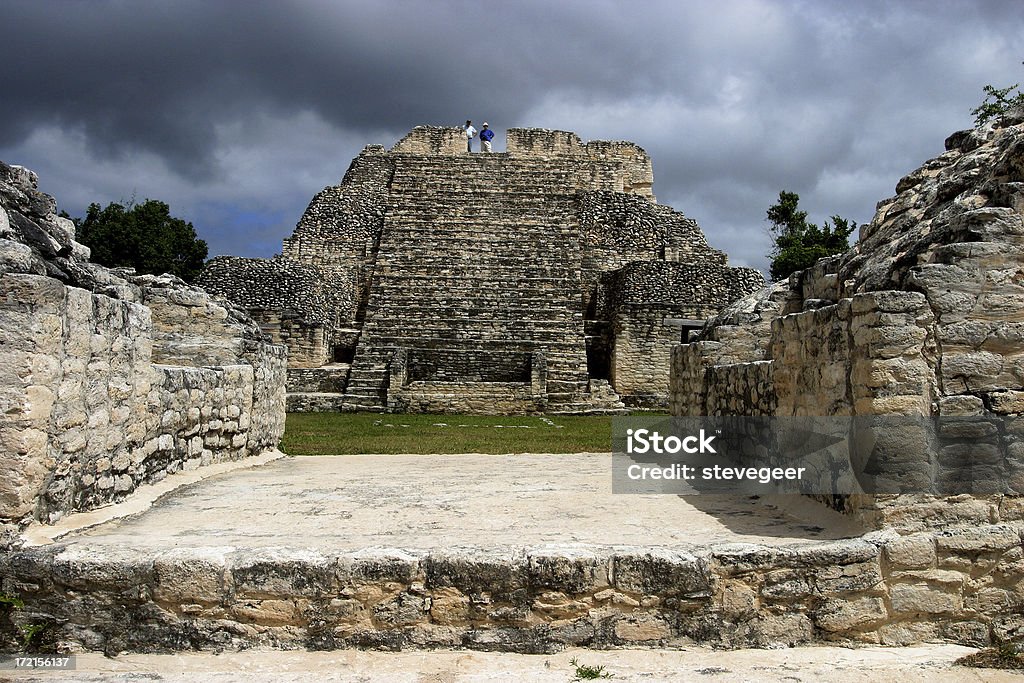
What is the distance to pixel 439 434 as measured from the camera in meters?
10.6

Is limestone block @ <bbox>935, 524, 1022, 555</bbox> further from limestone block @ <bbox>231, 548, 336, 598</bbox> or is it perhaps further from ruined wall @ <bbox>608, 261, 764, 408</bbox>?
ruined wall @ <bbox>608, 261, 764, 408</bbox>

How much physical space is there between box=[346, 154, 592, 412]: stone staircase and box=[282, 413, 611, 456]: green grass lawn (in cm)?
236

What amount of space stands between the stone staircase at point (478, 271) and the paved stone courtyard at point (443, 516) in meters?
11.2

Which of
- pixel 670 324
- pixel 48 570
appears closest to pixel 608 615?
pixel 48 570

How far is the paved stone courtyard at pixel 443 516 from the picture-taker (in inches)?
129

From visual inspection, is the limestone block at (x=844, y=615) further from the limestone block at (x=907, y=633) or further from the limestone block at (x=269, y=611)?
the limestone block at (x=269, y=611)

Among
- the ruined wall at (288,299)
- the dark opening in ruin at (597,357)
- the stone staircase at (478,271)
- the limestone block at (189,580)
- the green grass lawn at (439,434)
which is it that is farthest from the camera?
the dark opening in ruin at (597,357)

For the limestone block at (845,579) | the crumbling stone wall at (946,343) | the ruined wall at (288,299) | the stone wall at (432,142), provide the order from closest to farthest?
the limestone block at (845,579) < the crumbling stone wall at (946,343) < the ruined wall at (288,299) < the stone wall at (432,142)

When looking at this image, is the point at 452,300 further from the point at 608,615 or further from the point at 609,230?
the point at 608,615

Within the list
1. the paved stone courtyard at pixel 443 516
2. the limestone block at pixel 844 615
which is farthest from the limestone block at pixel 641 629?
the limestone block at pixel 844 615

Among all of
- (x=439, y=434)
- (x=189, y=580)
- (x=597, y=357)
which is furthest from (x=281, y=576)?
(x=597, y=357)

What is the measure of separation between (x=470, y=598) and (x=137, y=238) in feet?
95.8

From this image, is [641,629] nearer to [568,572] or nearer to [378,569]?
[568,572]

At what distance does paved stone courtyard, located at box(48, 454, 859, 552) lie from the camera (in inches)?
129
